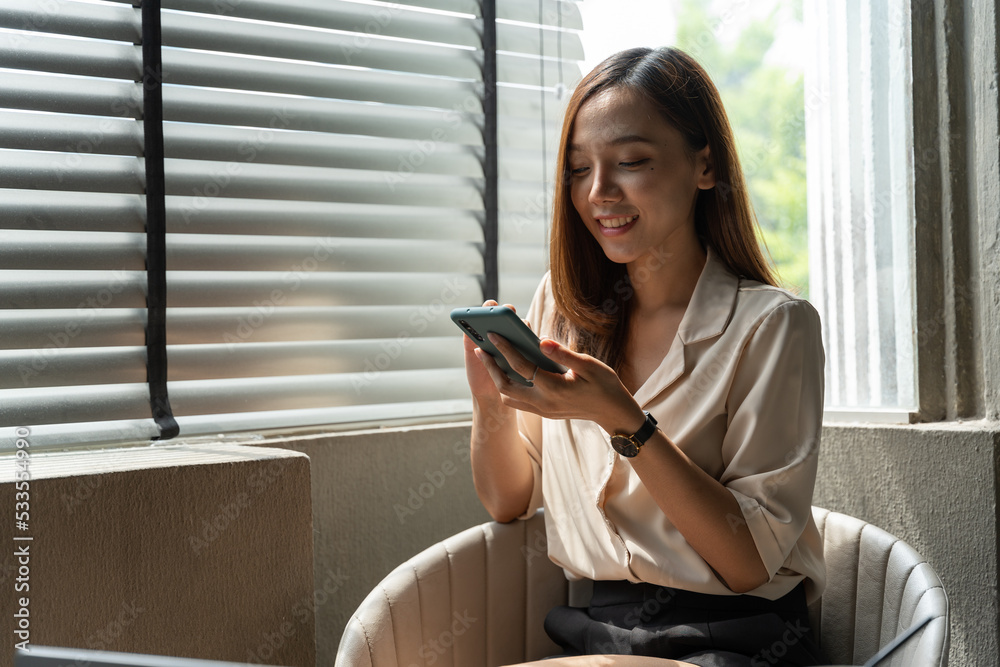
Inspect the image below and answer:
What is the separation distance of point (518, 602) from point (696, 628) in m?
0.42

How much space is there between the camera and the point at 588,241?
1.74 m

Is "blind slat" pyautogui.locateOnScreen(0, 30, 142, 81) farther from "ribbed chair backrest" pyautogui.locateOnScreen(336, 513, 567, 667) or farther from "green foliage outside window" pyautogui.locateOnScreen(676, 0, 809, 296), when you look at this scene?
"green foliage outside window" pyautogui.locateOnScreen(676, 0, 809, 296)

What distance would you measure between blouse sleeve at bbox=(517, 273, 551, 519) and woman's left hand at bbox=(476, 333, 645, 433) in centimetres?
38

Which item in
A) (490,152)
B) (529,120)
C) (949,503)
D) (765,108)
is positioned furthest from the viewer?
(765,108)

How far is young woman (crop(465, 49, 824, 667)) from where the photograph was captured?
1.30 meters

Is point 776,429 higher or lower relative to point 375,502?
higher

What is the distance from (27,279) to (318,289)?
591mm

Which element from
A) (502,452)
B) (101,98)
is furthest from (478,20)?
(502,452)

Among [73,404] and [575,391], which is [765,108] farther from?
[73,404]

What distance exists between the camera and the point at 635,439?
130cm

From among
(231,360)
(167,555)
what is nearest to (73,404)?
(231,360)

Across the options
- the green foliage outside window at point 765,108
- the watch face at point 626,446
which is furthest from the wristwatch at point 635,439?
the green foliage outside window at point 765,108

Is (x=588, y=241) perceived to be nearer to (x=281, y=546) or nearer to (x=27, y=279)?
(x=281, y=546)

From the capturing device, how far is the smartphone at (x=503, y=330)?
119 cm
